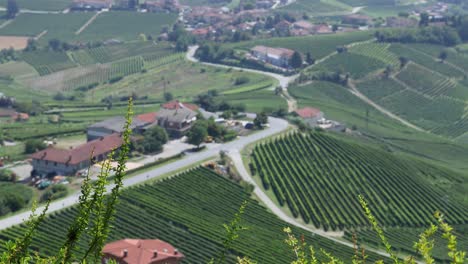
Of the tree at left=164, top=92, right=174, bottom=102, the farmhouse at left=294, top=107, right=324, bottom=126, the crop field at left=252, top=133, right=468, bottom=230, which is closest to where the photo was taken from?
the crop field at left=252, top=133, right=468, bottom=230

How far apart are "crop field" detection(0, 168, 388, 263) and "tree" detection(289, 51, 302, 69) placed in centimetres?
8129

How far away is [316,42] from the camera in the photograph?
16862 cm

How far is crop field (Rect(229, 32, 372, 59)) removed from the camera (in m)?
164

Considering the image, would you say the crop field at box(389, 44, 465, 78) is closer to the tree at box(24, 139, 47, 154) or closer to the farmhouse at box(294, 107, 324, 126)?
the farmhouse at box(294, 107, 324, 126)

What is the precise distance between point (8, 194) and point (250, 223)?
22565 mm

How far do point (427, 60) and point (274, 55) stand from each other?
1406 inches

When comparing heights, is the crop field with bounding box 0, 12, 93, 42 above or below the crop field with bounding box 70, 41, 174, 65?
above

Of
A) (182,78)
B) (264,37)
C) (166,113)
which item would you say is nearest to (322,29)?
(264,37)

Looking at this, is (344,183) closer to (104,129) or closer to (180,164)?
(180,164)

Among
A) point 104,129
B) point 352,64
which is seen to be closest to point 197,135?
point 104,129

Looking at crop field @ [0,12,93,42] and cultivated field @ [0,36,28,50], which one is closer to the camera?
cultivated field @ [0,36,28,50]

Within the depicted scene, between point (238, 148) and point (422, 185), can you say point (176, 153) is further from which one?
point (422, 185)

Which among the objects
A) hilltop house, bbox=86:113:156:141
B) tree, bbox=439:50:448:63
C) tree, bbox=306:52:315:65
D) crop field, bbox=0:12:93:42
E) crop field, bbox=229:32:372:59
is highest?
hilltop house, bbox=86:113:156:141

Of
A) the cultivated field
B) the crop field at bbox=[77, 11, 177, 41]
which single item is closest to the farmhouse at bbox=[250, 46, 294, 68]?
the crop field at bbox=[77, 11, 177, 41]
